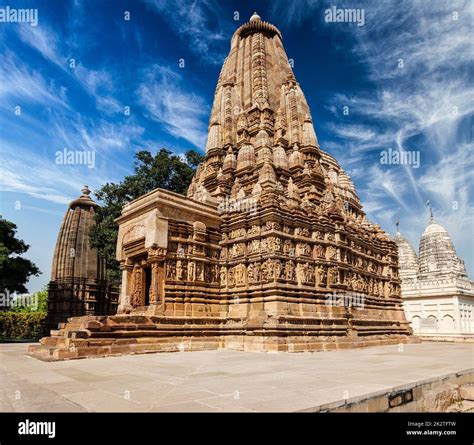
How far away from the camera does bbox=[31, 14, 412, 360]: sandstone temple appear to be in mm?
15039

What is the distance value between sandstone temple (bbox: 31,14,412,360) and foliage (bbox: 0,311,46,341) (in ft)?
82.3

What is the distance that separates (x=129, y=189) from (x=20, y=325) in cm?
1993

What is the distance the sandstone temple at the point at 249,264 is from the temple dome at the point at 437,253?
37312 mm

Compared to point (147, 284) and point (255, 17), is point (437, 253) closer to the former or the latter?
point (255, 17)

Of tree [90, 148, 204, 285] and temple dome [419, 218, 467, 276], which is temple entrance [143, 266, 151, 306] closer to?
tree [90, 148, 204, 285]

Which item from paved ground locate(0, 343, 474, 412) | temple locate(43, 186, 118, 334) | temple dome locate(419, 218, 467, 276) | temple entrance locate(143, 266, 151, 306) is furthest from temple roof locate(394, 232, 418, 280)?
paved ground locate(0, 343, 474, 412)

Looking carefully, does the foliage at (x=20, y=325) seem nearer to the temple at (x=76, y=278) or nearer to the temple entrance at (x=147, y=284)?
the temple at (x=76, y=278)

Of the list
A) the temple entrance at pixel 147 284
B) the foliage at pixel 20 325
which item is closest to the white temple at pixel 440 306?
the temple entrance at pixel 147 284

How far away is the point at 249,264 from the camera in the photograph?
58.7 ft

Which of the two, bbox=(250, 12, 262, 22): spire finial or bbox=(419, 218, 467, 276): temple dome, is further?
bbox=(419, 218, 467, 276): temple dome

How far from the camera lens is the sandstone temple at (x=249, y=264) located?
592 inches

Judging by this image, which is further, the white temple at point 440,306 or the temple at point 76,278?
the white temple at point 440,306

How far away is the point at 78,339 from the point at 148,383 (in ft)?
20.5

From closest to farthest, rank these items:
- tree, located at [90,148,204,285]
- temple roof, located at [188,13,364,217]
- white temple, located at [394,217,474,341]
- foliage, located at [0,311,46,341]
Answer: temple roof, located at [188,13,364,217], tree, located at [90,148,204,285], foliage, located at [0,311,46,341], white temple, located at [394,217,474,341]
